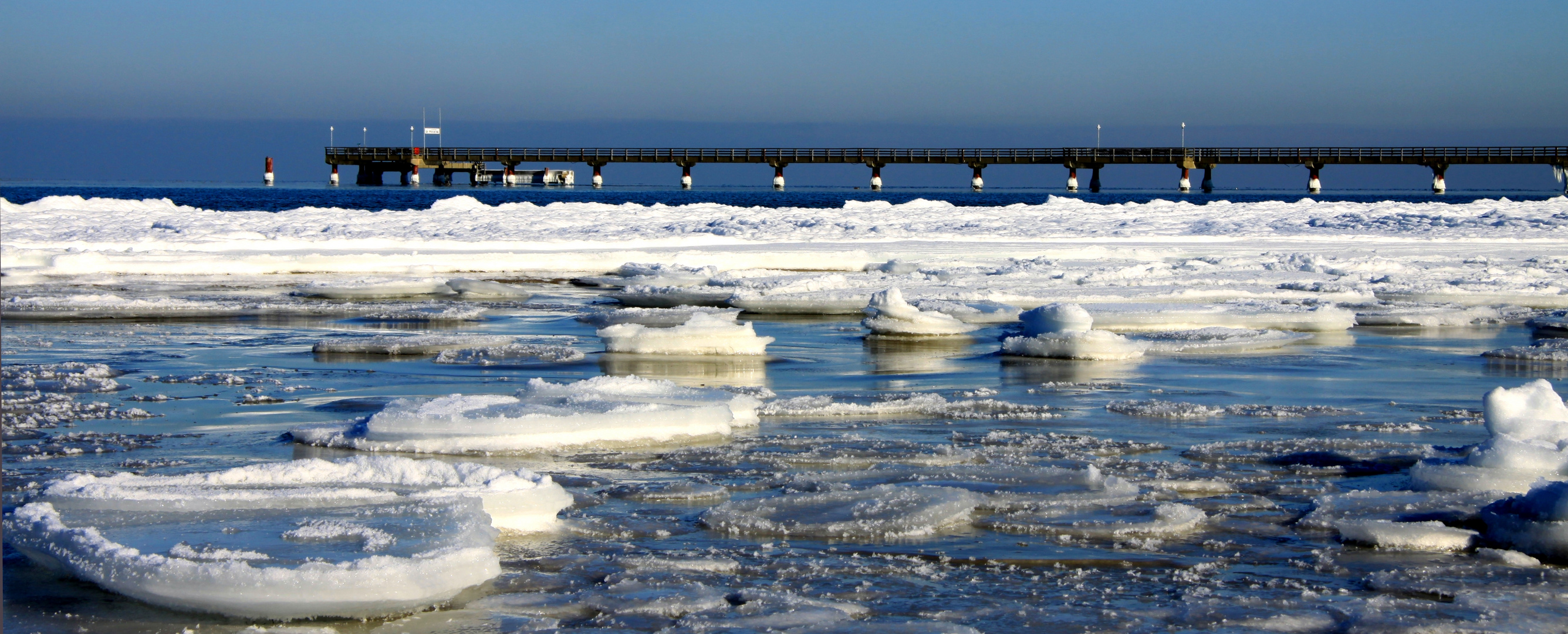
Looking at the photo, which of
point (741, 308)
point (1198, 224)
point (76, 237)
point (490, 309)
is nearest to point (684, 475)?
point (741, 308)

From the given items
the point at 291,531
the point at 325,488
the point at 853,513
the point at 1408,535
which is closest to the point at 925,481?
the point at 853,513

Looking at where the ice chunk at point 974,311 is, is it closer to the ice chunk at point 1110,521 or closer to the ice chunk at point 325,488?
the ice chunk at point 1110,521

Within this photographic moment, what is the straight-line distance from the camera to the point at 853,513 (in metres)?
4.22

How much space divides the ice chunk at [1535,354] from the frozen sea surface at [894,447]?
0.23 ft

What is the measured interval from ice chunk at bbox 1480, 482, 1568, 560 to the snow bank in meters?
0.48

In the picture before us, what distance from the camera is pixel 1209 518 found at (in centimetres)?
426

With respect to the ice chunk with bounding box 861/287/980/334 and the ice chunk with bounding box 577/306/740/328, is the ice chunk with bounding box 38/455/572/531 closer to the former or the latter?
the ice chunk with bounding box 577/306/740/328

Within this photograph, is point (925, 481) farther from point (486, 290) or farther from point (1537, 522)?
point (486, 290)

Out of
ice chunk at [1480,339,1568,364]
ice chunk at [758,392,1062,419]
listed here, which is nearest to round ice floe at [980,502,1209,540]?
ice chunk at [758,392,1062,419]

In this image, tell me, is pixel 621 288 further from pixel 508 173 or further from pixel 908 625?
pixel 508 173

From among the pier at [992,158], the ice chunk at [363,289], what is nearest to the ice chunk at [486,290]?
the ice chunk at [363,289]

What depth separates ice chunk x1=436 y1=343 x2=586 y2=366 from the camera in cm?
796

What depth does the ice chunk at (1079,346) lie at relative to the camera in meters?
8.26

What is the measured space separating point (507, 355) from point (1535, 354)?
6355mm
